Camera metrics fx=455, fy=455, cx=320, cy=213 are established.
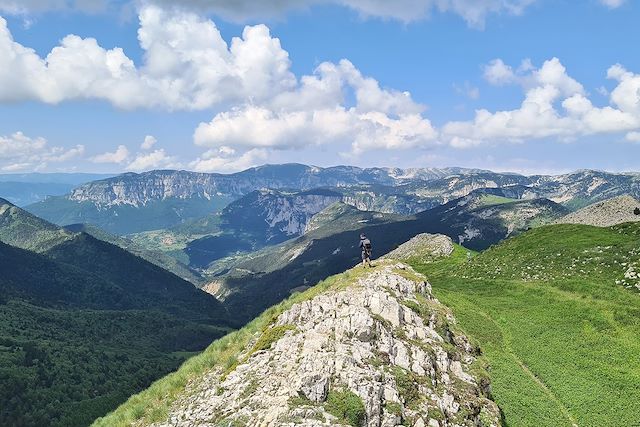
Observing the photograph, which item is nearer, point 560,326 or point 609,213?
point 560,326

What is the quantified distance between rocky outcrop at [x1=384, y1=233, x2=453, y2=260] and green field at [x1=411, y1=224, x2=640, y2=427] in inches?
1671

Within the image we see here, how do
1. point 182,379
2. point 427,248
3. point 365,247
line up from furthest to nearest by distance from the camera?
point 427,248 → point 365,247 → point 182,379

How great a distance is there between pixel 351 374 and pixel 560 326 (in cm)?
3780

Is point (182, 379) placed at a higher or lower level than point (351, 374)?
lower

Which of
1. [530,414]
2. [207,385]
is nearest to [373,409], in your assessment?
[207,385]

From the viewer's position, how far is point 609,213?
131125 mm

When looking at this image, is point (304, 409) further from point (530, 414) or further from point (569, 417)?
point (569, 417)

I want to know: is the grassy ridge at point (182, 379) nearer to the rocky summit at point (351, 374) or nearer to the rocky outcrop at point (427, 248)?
the rocky summit at point (351, 374)

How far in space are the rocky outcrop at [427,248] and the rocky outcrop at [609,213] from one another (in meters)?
39.0

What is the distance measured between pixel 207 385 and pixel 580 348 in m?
39.5

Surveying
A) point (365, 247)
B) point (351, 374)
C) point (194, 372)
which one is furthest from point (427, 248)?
point (351, 374)

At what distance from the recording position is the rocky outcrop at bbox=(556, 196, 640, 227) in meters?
125

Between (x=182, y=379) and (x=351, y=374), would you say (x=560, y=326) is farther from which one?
(x=182, y=379)

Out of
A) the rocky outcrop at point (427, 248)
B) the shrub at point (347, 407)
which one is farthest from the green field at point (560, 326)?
the rocky outcrop at point (427, 248)
